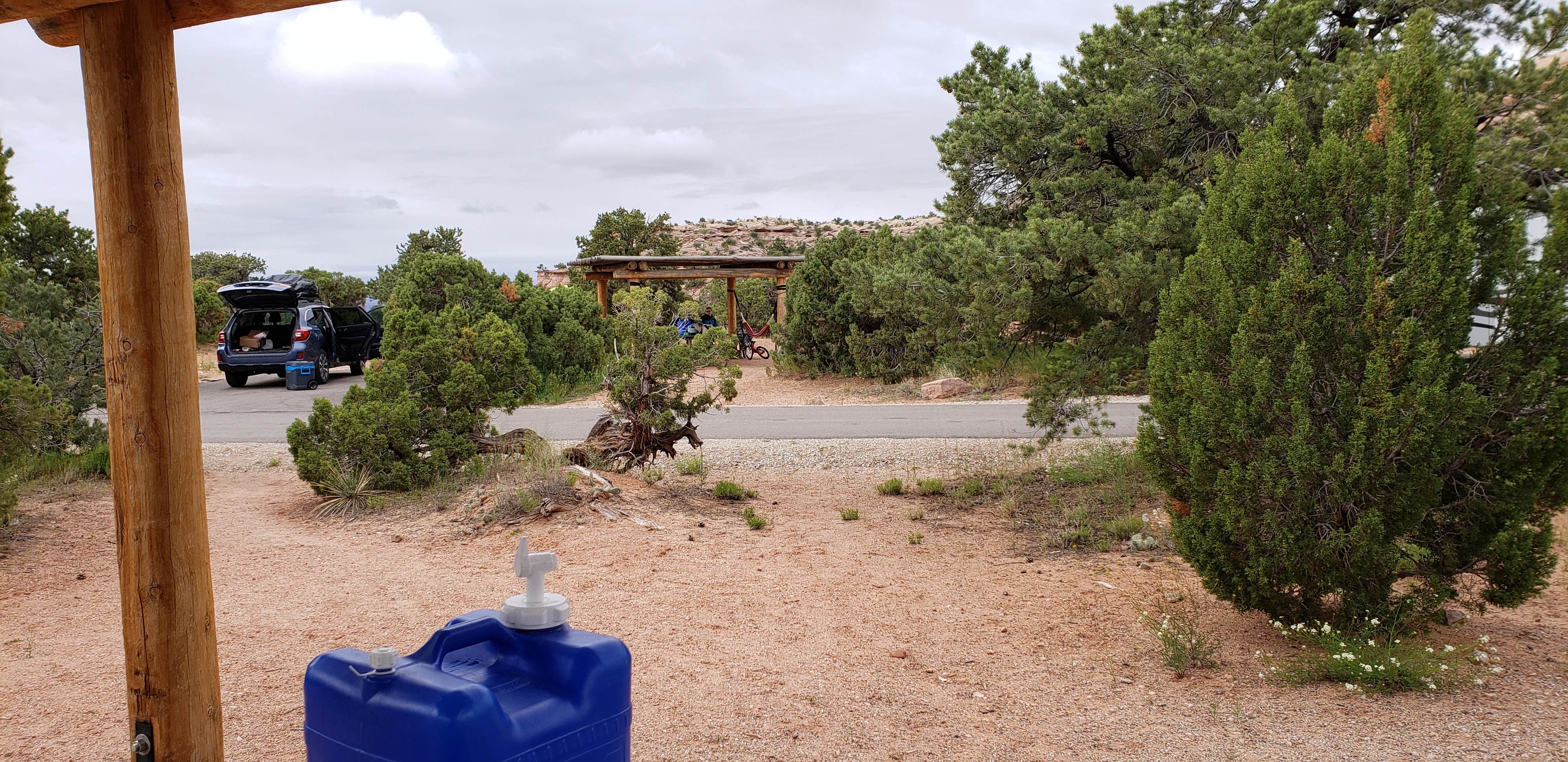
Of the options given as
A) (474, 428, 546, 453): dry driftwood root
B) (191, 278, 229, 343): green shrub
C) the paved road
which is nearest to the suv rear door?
the paved road

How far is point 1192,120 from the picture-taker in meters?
9.02

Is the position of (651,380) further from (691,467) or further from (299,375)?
(299,375)

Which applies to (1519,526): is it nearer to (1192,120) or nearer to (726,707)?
(726,707)

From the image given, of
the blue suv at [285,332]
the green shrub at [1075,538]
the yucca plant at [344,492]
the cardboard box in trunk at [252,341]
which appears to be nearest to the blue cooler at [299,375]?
the blue suv at [285,332]

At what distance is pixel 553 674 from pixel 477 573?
418cm

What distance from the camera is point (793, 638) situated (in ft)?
16.0

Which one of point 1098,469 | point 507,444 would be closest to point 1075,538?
point 1098,469

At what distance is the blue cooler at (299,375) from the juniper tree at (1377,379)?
16737 mm

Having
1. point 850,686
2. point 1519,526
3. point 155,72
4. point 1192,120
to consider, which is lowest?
point 850,686

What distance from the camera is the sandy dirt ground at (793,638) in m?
3.60

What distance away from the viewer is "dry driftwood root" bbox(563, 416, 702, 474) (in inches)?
332

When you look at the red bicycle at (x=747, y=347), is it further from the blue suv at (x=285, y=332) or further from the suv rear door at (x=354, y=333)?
the blue suv at (x=285, y=332)

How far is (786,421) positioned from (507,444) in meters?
5.48

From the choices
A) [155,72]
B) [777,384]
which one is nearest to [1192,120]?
[155,72]
